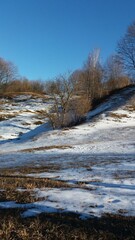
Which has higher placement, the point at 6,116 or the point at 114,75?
the point at 114,75

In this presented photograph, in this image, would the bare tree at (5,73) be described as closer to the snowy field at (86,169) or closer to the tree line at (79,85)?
the tree line at (79,85)

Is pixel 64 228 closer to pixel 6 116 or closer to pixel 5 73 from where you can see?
pixel 6 116

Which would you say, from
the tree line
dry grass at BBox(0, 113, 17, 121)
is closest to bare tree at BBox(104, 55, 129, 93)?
the tree line

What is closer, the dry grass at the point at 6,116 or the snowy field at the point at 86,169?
the snowy field at the point at 86,169

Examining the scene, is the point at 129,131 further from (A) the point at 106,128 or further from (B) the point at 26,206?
(B) the point at 26,206

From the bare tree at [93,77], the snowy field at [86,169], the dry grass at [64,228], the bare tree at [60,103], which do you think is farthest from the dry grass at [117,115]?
the dry grass at [64,228]

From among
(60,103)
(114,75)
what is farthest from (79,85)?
(114,75)

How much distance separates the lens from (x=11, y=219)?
6.55 metres

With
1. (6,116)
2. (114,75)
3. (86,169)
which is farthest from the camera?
(114,75)

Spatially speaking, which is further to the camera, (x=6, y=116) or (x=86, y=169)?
(x=6, y=116)

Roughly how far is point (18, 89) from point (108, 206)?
10951 cm

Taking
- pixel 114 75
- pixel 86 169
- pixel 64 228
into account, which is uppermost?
pixel 114 75

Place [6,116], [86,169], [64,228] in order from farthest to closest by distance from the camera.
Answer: [6,116] < [86,169] < [64,228]

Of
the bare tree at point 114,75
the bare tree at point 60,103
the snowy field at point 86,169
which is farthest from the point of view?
the bare tree at point 114,75
